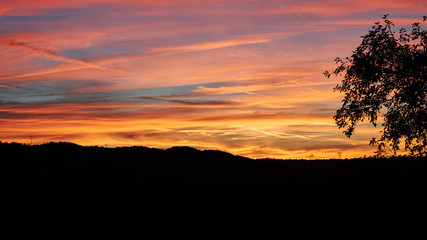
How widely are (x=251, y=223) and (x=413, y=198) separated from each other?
10.9m

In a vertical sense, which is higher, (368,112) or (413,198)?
(368,112)

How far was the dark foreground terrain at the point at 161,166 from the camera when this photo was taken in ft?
95.2

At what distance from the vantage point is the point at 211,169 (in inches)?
1334

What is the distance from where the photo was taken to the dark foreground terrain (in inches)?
1142

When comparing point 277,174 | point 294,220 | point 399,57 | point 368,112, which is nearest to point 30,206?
point 294,220

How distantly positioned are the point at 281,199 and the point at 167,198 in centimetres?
656

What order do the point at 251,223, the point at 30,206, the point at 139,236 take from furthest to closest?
the point at 30,206, the point at 251,223, the point at 139,236

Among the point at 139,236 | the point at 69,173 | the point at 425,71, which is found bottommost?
the point at 139,236

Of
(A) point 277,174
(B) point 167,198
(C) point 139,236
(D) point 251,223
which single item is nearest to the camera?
(C) point 139,236

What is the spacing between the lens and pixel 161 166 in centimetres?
3334

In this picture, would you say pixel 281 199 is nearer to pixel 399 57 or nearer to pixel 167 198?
pixel 167 198

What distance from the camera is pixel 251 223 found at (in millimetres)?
20703

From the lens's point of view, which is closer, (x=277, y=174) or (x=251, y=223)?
(x=251, y=223)

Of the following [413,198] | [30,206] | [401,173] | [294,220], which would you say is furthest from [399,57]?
[30,206]
